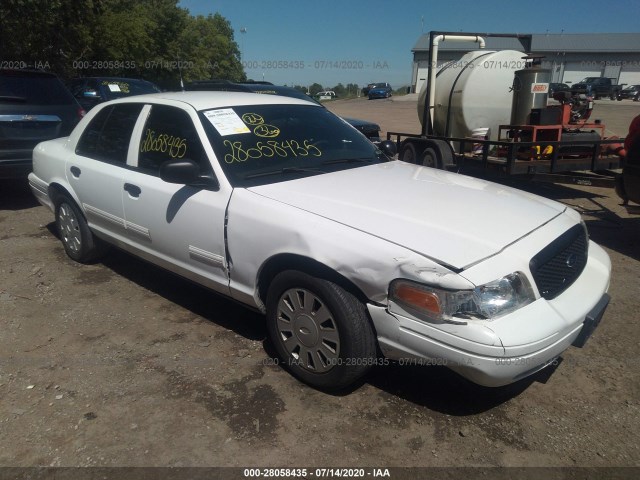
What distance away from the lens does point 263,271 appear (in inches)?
117

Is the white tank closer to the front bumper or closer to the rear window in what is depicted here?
the front bumper

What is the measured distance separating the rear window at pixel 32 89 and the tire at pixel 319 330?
18.5ft

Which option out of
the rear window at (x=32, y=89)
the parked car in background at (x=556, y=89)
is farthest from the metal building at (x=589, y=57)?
the rear window at (x=32, y=89)

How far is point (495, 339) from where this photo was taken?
2.24 metres

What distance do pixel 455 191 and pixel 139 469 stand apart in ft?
7.90

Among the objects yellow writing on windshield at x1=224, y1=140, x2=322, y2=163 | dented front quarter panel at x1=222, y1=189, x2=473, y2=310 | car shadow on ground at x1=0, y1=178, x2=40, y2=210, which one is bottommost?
car shadow on ground at x1=0, y1=178, x2=40, y2=210

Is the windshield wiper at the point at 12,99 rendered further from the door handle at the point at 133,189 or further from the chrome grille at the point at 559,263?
the chrome grille at the point at 559,263

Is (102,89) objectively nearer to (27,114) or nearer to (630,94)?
(27,114)

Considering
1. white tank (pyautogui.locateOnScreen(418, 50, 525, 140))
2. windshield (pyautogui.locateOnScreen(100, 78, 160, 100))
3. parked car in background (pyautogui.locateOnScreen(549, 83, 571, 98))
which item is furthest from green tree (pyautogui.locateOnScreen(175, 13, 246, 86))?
white tank (pyautogui.locateOnScreen(418, 50, 525, 140))

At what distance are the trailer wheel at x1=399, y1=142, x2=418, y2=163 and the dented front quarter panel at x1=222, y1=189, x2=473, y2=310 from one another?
18.4 feet

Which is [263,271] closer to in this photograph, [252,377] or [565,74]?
[252,377]

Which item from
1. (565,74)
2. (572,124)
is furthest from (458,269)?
(565,74)

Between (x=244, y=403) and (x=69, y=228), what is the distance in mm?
3059

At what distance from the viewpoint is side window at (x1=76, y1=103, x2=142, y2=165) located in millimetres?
4055
